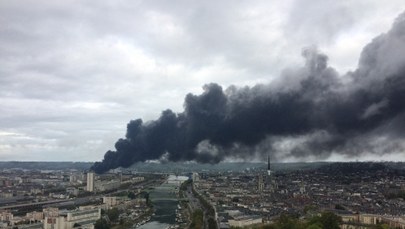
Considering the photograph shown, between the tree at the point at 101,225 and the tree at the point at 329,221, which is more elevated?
the tree at the point at 329,221

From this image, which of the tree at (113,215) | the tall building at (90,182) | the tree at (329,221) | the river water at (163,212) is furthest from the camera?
the tall building at (90,182)

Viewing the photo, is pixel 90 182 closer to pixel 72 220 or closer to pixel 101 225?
pixel 72 220

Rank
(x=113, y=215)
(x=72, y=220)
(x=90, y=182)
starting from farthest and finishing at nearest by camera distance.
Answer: (x=90, y=182) → (x=113, y=215) → (x=72, y=220)

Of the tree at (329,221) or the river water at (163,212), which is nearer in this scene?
the tree at (329,221)

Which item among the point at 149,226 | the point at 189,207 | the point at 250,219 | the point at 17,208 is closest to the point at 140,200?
the point at 189,207

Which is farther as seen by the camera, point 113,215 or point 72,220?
point 113,215

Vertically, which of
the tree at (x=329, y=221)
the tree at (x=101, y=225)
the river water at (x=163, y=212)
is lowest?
the river water at (x=163, y=212)

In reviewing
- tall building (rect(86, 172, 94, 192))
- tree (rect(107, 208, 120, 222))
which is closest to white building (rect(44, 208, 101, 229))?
tree (rect(107, 208, 120, 222))

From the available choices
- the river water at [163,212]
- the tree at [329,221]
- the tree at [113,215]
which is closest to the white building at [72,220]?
the tree at [113,215]

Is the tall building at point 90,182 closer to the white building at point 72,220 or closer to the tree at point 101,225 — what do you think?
the white building at point 72,220

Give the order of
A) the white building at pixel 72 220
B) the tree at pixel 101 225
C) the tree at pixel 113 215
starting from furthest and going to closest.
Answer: the tree at pixel 113 215 < the tree at pixel 101 225 < the white building at pixel 72 220

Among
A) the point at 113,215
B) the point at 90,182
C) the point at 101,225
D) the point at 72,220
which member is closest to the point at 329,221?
the point at 101,225
